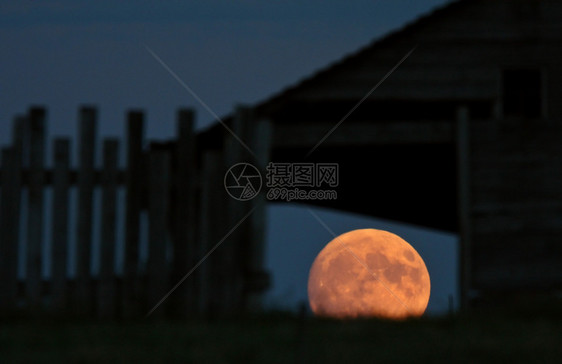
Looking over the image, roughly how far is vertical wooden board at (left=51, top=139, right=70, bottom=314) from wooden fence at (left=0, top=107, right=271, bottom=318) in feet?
0.04

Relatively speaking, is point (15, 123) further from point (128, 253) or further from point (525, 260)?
point (525, 260)

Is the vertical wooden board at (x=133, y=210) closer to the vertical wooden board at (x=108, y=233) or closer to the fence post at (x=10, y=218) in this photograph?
the vertical wooden board at (x=108, y=233)

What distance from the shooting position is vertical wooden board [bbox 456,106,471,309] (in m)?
10.6

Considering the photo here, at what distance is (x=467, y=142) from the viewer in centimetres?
1070

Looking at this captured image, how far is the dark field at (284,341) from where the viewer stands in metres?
6.13

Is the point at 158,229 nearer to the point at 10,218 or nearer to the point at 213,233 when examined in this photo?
the point at 213,233

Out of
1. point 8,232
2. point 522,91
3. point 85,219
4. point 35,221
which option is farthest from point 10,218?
point 522,91

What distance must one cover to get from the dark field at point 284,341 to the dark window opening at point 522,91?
403cm

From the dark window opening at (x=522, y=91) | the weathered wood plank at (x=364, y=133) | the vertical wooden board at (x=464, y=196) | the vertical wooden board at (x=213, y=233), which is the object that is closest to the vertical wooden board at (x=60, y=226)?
the vertical wooden board at (x=213, y=233)

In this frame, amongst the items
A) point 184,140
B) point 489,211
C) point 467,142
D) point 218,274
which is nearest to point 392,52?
point 467,142

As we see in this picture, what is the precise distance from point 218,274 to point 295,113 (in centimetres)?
329

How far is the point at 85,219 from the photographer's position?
8906 mm

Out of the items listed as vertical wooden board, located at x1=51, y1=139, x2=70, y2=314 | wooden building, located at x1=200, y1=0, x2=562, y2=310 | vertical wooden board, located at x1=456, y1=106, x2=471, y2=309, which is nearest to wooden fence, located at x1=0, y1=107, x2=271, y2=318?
vertical wooden board, located at x1=51, y1=139, x2=70, y2=314

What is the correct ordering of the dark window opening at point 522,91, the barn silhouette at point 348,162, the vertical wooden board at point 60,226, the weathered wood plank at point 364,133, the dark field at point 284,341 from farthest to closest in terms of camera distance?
the dark window opening at point 522,91 < the weathered wood plank at point 364,133 < the barn silhouette at point 348,162 < the vertical wooden board at point 60,226 < the dark field at point 284,341
